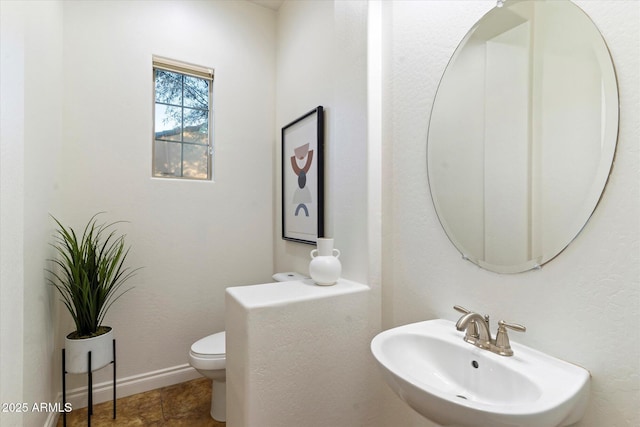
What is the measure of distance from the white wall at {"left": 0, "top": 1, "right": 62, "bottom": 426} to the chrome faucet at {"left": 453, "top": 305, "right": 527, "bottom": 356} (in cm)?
154

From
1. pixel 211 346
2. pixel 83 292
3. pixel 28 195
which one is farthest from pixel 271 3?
pixel 211 346

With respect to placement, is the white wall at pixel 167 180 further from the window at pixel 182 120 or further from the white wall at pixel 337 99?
the white wall at pixel 337 99

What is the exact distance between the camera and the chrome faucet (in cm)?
95

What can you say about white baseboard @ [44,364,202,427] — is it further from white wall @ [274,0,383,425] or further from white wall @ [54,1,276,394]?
white wall @ [274,0,383,425]

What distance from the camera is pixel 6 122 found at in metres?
1.09

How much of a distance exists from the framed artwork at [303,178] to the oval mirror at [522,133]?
79cm

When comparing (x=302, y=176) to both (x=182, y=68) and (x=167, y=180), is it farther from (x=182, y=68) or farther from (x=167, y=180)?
(x=182, y=68)

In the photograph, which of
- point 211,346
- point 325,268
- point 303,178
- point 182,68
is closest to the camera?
point 325,268

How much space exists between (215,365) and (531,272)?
158cm

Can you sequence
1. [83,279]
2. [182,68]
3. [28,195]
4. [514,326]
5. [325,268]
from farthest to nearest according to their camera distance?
[182,68] → [83,279] → [325,268] → [28,195] → [514,326]

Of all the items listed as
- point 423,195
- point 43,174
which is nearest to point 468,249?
point 423,195

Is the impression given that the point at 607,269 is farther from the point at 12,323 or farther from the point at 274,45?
the point at 274,45

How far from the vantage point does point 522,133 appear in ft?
3.34

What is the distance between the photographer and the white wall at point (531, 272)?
2.59 ft
